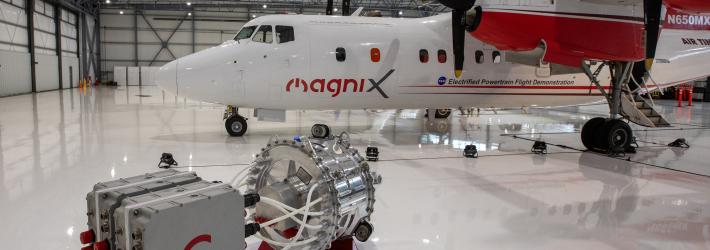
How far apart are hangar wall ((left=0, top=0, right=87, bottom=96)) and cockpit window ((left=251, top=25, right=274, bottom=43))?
19.6 metres

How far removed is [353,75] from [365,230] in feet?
21.6

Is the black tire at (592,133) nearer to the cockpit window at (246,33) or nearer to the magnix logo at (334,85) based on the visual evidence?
the magnix logo at (334,85)

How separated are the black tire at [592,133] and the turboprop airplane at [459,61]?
2 centimetres

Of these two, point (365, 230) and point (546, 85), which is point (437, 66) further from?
point (365, 230)

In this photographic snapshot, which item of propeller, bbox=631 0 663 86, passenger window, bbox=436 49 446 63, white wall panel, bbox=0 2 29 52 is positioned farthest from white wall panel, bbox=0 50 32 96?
propeller, bbox=631 0 663 86

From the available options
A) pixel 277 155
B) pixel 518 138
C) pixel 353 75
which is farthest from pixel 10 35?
pixel 277 155

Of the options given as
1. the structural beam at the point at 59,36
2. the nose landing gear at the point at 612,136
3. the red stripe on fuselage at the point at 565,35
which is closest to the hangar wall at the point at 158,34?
the structural beam at the point at 59,36

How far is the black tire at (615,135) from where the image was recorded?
890 centimetres

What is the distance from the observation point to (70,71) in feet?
111

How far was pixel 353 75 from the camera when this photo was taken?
32.3 feet

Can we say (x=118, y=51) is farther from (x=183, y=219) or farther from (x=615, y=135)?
(x=183, y=219)

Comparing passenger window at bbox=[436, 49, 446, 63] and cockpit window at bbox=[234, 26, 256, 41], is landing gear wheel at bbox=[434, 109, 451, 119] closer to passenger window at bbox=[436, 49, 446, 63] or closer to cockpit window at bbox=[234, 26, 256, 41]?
passenger window at bbox=[436, 49, 446, 63]

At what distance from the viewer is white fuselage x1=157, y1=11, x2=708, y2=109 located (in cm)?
941

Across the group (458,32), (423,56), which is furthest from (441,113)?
(458,32)
